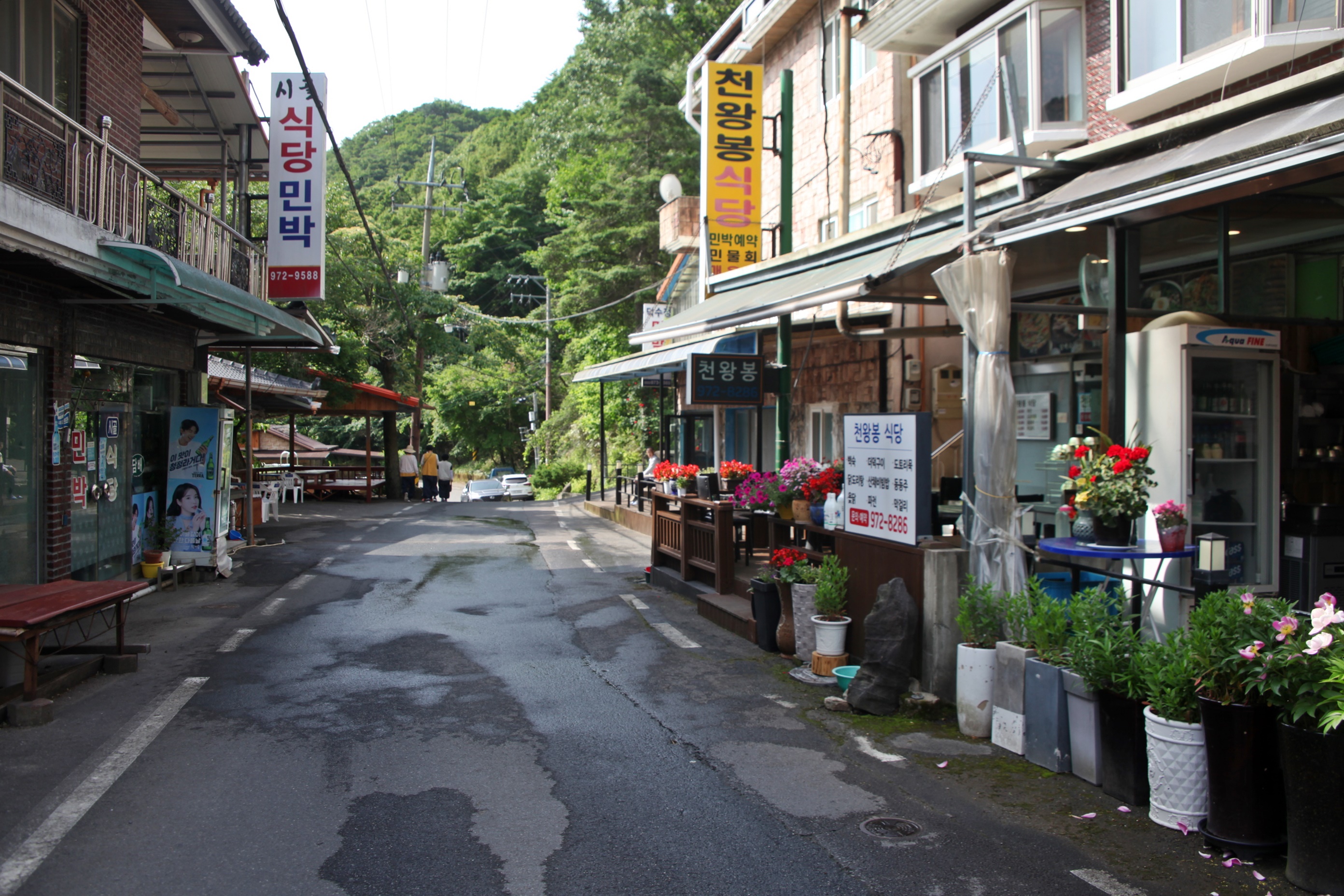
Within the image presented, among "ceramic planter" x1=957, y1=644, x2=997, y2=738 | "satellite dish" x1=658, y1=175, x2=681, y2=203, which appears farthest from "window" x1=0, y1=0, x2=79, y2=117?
"satellite dish" x1=658, y1=175, x2=681, y2=203

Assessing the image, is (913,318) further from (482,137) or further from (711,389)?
(482,137)

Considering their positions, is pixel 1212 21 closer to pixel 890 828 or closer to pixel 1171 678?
pixel 1171 678

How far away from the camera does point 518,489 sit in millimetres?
35469

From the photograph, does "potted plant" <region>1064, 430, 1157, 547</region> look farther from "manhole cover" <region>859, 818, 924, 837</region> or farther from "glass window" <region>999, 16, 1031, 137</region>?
"glass window" <region>999, 16, 1031, 137</region>

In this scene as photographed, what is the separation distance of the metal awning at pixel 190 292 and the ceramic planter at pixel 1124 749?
8390 millimetres

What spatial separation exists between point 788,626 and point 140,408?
940 cm

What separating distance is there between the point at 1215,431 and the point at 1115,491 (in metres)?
1.66

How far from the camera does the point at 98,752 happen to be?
19.7 feet

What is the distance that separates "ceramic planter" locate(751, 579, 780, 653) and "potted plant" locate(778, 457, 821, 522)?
2.87 feet

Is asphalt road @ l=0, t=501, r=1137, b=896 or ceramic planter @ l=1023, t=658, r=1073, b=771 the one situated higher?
ceramic planter @ l=1023, t=658, r=1073, b=771

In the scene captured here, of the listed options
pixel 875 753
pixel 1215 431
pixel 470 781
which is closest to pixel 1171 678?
pixel 875 753

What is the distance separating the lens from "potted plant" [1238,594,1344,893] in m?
3.98

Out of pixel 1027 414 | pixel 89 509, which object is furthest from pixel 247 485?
pixel 1027 414

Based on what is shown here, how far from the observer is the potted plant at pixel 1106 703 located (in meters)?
5.12
